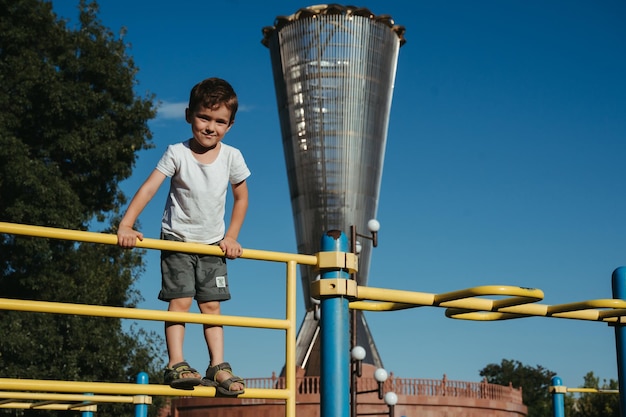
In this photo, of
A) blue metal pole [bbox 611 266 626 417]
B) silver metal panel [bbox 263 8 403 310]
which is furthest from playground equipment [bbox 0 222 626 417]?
silver metal panel [bbox 263 8 403 310]

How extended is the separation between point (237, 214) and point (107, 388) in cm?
112

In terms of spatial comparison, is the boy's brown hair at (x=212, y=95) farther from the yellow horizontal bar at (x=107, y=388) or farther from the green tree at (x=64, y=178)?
the green tree at (x=64, y=178)

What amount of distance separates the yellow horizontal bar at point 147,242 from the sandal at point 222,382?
0.45m

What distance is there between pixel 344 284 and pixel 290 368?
1.34 feet

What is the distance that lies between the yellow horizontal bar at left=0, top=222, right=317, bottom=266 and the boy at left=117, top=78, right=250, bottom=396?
11cm

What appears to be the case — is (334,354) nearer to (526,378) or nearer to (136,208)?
(136,208)

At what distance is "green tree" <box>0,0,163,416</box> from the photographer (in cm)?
1480

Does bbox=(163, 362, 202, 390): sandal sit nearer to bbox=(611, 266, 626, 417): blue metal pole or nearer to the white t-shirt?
the white t-shirt

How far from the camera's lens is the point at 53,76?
16156mm

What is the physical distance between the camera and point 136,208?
3232mm

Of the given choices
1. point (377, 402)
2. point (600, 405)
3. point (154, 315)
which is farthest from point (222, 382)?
point (600, 405)

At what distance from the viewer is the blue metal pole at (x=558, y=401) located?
845cm

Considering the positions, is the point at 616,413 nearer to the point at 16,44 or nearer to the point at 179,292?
the point at 16,44

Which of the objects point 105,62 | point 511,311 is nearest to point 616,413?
point 105,62
